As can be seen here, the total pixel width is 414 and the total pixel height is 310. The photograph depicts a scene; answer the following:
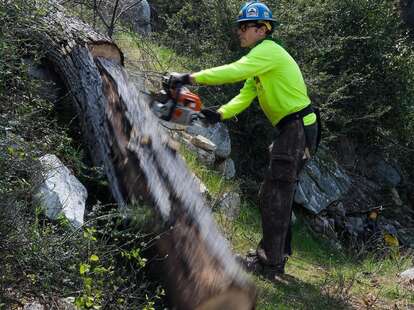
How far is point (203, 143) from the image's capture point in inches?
286

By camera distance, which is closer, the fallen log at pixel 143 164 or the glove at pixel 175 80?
the fallen log at pixel 143 164

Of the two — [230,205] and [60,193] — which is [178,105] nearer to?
[60,193]

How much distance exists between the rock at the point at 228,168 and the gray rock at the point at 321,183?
1154 mm

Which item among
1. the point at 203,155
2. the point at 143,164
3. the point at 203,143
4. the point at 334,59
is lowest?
the point at 203,155

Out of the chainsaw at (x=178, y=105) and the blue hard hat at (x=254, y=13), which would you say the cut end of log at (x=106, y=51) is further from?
the blue hard hat at (x=254, y=13)

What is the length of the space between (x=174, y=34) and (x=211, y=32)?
1021 millimetres

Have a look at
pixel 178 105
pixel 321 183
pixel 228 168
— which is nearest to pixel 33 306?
pixel 178 105

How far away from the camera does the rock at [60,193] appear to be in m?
4.16

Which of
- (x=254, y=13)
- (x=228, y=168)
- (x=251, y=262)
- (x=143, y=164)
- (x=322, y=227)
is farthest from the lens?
(x=322, y=227)

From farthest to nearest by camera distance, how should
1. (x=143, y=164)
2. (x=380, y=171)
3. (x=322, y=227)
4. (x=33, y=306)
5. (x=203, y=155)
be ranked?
(x=380, y=171)
(x=322, y=227)
(x=203, y=155)
(x=143, y=164)
(x=33, y=306)

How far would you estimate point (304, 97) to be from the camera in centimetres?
554

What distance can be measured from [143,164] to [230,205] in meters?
2.55

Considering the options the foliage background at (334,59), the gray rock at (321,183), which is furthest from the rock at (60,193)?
the gray rock at (321,183)

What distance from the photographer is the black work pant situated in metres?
5.47
